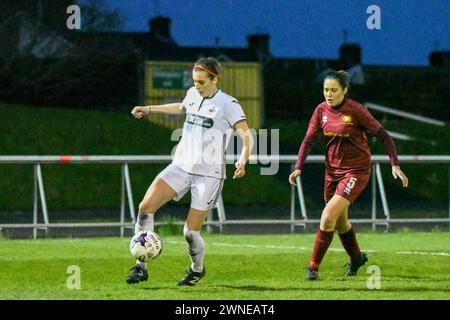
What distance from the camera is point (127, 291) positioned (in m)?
11.2

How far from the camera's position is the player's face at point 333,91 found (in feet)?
41.1

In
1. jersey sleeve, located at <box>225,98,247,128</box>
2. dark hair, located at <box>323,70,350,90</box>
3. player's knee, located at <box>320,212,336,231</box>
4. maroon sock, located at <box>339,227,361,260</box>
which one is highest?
dark hair, located at <box>323,70,350,90</box>

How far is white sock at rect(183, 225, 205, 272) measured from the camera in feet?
38.8

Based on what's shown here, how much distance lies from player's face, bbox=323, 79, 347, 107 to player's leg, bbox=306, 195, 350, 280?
0.99 metres

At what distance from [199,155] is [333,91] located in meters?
1.70

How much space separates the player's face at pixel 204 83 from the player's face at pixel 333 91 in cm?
134

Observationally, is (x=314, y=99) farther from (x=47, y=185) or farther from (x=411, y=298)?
(x=411, y=298)

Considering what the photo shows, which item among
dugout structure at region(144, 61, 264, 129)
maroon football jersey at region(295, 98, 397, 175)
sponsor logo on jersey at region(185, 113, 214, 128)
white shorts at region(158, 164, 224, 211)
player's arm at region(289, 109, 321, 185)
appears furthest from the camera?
dugout structure at region(144, 61, 264, 129)

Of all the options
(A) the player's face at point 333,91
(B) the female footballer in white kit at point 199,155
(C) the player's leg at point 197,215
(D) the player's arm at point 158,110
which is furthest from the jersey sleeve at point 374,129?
(D) the player's arm at point 158,110

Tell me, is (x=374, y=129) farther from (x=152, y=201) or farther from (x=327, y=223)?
(x=152, y=201)

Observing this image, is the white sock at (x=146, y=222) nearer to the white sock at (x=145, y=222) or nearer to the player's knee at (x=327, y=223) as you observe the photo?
the white sock at (x=145, y=222)

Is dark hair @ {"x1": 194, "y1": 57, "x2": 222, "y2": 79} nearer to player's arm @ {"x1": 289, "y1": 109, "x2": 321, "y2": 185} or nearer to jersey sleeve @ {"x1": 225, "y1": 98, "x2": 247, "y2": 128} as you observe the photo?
jersey sleeve @ {"x1": 225, "y1": 98, "x2": 247, "y2": 128}

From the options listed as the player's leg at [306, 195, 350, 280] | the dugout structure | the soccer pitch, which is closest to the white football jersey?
the soccer pitch

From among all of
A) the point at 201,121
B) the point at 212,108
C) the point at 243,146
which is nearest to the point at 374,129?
the point at 243,146
